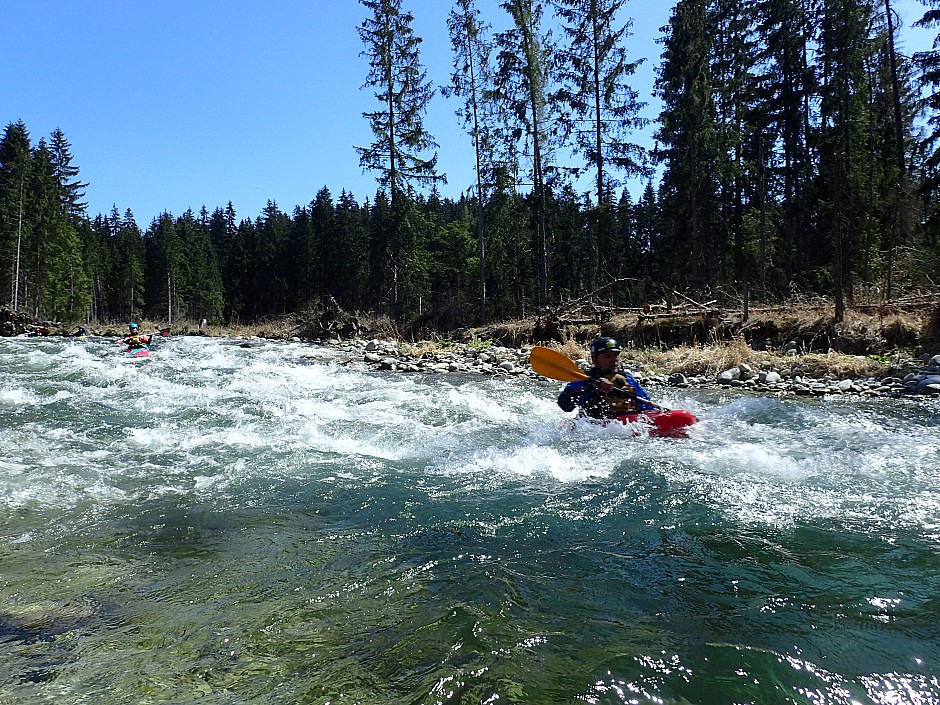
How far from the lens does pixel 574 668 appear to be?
1859 millimetres

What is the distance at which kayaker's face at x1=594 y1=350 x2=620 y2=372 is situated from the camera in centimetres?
652

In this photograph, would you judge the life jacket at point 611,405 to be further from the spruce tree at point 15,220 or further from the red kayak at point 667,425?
the spruce tree at point 15,220

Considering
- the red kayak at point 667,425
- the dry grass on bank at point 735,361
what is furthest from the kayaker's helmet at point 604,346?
the dry grass on bank at point 735,361

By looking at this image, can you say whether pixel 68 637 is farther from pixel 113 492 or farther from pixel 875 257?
pixel 875 257

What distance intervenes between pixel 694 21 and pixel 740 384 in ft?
50.0

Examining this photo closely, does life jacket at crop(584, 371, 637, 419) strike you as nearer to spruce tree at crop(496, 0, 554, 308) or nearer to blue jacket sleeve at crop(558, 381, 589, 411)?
blue jacket sleeve at crop(558, 381, 589, 411)

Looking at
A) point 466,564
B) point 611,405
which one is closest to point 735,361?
point 611,405

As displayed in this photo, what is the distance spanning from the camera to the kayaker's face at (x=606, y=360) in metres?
6.52

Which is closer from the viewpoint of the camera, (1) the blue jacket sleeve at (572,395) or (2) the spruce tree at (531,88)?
(1) the blue jacket sleeve at (572,395)

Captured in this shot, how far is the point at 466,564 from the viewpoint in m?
2.78

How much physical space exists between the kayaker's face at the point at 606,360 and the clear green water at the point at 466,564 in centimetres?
97

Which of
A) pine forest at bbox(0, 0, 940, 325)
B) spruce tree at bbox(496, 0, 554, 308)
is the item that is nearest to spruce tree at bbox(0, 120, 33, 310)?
pine forest at bbox(0, 0, 940, 325)

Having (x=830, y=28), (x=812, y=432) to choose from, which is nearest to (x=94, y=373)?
(x=812, y=432)

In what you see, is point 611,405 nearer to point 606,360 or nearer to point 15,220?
point 606,360
